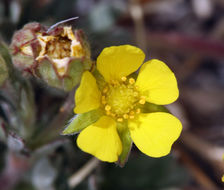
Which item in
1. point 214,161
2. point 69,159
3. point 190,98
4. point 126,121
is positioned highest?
point 126,121

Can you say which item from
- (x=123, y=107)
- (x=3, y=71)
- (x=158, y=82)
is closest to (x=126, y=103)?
(x=123, y=107)

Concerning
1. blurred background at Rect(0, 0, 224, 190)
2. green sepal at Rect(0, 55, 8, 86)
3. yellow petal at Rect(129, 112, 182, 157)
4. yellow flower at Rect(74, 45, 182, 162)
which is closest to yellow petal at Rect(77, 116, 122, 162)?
yellow flower at Rect(74, 45, 182, 162)

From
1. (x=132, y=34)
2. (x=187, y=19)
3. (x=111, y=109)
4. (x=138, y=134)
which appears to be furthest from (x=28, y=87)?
(x=187, y=19)

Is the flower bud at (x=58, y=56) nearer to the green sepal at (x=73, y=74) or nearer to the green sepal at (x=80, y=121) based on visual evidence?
the green sepal at (x=73, y=74)

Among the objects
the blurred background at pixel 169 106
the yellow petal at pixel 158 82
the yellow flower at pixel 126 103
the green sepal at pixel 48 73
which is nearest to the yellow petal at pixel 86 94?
the yellow flower at pixel 126 103

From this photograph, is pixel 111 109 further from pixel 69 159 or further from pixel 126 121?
pixel 69 159

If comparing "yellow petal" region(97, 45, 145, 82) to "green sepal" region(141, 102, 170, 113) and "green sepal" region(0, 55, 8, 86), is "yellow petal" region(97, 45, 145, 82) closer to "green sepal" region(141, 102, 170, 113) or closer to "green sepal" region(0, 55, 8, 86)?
"green sepal" region(141, 102, 170, 113)
